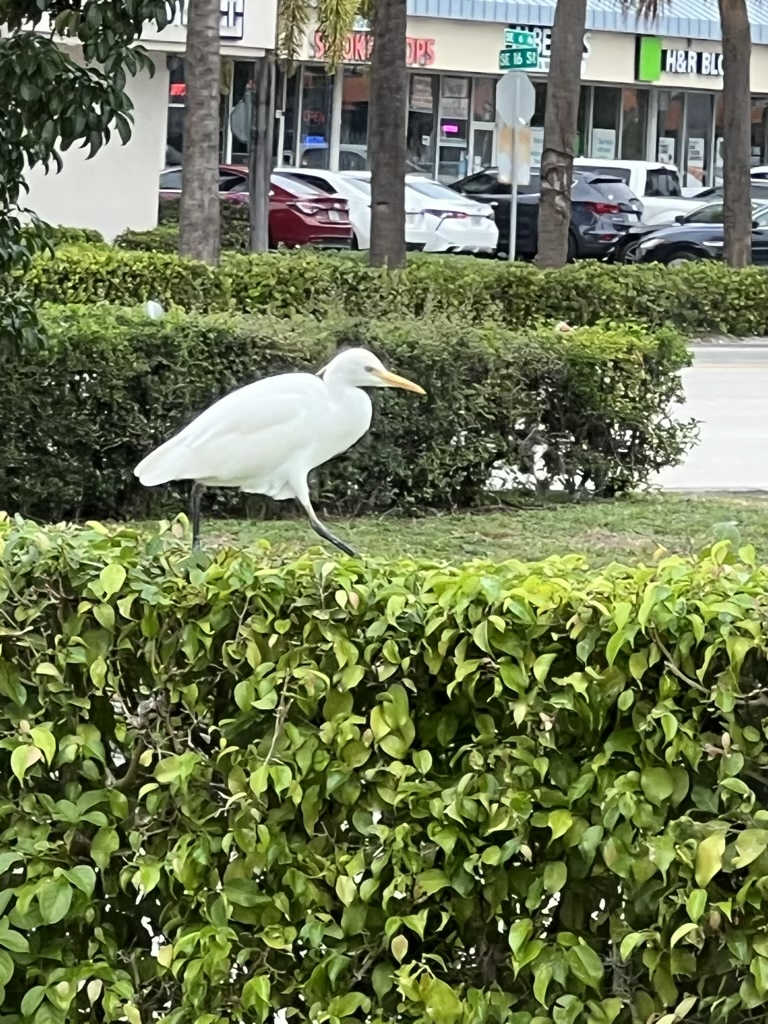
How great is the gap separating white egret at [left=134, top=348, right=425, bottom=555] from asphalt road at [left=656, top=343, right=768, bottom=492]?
5.35m

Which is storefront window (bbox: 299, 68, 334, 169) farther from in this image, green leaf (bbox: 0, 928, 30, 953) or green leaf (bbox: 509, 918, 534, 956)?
green leaf (bbox: 509, 918, 534, 956)

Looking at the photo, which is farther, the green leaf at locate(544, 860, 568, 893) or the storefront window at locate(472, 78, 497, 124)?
the storefront window at locate(472, 78, 497, 124)

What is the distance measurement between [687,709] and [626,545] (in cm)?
595

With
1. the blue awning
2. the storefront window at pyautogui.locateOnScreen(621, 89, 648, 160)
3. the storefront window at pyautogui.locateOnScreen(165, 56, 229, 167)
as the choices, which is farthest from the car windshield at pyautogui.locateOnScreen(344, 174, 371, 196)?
the storefront window at pyautogui.locateOnScreen(621, 89, 648, 160)

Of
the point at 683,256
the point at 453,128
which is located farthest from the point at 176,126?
the point at 683,256

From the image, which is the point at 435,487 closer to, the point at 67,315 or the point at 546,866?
the point at 67,315

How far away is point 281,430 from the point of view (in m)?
6.29

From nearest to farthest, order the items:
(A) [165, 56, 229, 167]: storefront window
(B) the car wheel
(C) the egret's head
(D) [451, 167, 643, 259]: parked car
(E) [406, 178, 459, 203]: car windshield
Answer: (C) the egret's head
(B) the car wheel
(D) [451, 167, 643, 259]: parked car
(E) [406, 178, 459, 203]: car windshield
(A) [165, 56, 229, 167]: storefront window

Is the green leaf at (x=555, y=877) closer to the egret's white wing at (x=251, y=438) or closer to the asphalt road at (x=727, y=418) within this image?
the egret's white wing at (x=251, y=438)

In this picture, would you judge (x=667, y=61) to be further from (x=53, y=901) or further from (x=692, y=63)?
(x=53, y=901)

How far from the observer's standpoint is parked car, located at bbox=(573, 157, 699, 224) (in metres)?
31.8

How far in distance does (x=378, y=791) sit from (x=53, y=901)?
579mm

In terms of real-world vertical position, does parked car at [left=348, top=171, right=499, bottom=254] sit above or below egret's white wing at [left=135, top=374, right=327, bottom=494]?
above

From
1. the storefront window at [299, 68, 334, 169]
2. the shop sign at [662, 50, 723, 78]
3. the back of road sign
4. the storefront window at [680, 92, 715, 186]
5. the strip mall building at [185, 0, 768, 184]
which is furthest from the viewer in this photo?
the storefront window at [680, 92, 715, 186]
